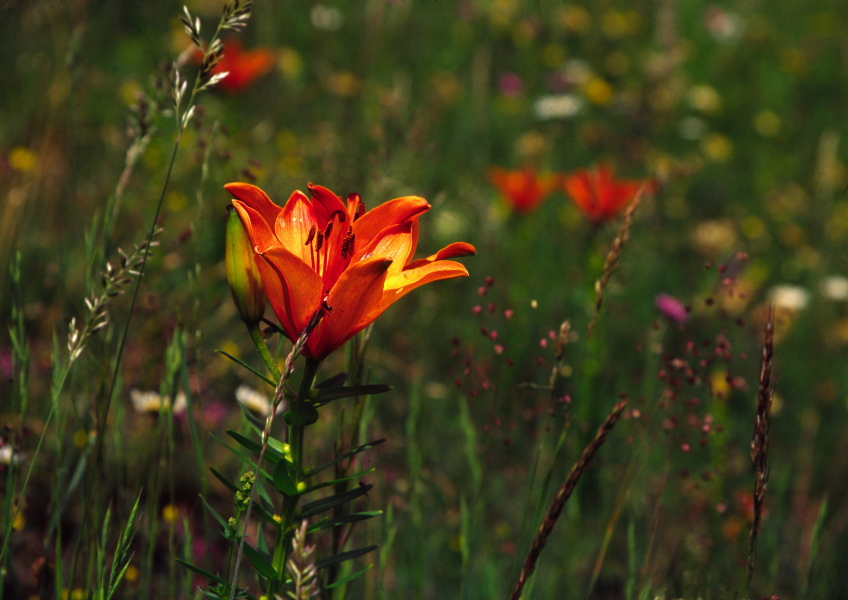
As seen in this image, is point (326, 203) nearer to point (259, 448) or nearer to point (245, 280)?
point (245, 280)

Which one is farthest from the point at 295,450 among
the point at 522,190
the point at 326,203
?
the point at 522,190

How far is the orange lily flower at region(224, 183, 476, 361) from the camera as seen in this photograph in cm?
75

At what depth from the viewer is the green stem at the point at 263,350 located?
78 cm

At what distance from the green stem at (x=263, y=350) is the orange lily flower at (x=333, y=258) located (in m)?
0.03

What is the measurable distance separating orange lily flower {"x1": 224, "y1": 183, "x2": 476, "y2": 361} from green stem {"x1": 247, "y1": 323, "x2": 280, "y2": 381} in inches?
1.1

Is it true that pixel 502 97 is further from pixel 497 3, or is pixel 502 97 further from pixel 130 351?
pixel 130 351

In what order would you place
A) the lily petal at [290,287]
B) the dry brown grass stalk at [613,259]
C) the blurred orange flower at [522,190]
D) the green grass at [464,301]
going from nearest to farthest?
1. the lily petal at [290,287]
2. the dry brown grass stalk at [613,259]
3. the green grass at [464,301]
4. the blurred orange flower at [522,190]

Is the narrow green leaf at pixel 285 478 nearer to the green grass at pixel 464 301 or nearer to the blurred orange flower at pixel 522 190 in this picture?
the green grass at pixel 464 301

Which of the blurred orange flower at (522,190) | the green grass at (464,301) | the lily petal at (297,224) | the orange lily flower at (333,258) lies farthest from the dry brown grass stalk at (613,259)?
the blurred orange flower at (522,190)

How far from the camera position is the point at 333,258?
844 millimetres

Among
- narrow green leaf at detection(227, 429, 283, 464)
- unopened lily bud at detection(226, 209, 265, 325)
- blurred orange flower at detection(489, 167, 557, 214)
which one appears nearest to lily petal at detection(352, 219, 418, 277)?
unopened lily bud at detection(226, 209, 265, 325)

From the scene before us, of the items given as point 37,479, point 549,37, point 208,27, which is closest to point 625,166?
point 549,37

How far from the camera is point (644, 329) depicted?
2.99m

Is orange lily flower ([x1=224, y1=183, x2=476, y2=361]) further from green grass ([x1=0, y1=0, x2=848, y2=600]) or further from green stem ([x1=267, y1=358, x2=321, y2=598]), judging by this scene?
green grass ([x1=0, y1=0, x2=848, y2=600])
